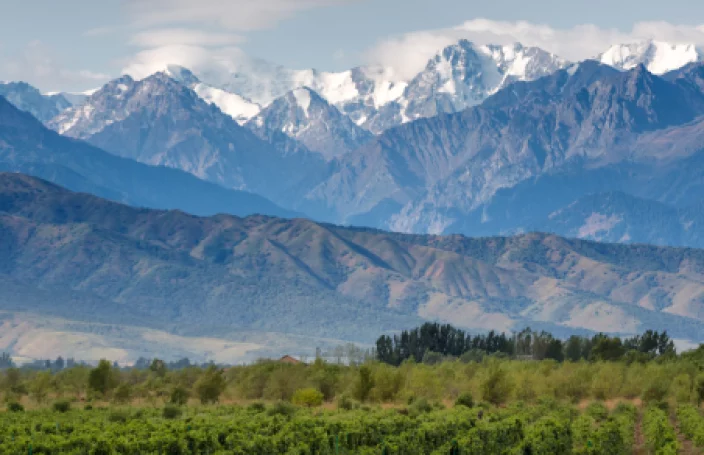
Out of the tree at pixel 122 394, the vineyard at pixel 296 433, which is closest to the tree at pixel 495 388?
the vineyard at pixel 296 433

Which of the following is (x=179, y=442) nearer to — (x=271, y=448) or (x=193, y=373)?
(x=271, y=448)

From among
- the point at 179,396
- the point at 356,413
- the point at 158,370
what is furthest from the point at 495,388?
the point at 158,370

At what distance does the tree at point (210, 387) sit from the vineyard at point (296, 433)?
20023mm

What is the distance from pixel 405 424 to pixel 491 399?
142ft

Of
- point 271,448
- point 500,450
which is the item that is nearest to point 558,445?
point 500,450

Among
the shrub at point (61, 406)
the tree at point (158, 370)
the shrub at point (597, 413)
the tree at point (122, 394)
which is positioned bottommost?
the shrub at point (61, 406)

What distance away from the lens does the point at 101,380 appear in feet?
383

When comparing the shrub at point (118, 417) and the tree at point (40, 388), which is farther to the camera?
the tree at point (40, 388)

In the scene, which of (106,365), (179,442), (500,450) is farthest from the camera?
(106,365)

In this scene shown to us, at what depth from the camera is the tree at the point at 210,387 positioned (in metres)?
112

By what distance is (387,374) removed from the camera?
392 ft

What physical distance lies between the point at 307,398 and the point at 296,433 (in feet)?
133

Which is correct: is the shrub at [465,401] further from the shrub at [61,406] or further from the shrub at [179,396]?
the shrub at [61,406]

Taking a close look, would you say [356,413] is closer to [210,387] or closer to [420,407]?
[420,407]
